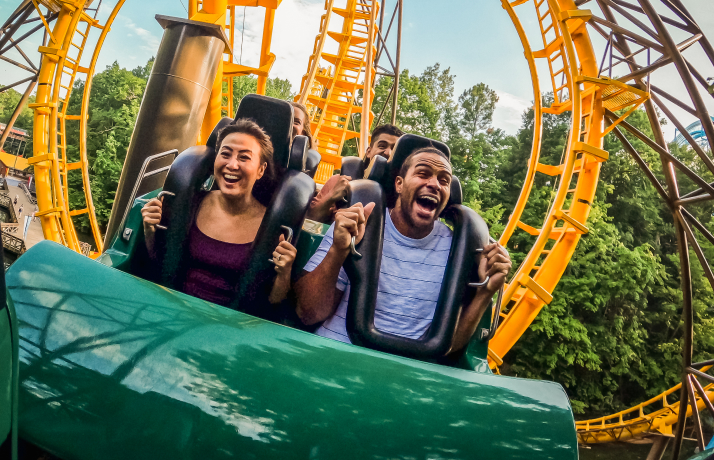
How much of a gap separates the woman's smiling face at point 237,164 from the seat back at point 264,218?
0.09m

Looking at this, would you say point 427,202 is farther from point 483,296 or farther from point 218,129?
point 218,129

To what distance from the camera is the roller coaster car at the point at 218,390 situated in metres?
1.13

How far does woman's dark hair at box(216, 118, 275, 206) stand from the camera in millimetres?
2232

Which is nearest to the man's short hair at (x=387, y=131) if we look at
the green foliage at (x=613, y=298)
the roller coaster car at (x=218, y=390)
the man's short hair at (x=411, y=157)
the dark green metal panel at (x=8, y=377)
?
the man's short hair at (x=411, y=157)

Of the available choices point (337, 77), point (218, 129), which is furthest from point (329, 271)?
point (337, 77)

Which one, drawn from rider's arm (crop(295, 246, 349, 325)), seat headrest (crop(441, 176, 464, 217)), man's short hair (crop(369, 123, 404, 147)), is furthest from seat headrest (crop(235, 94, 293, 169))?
man's short hair (crop(369, 123, 404, 147))

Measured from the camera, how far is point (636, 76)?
444 centimetres

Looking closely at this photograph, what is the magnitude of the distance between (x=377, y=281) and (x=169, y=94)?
10.0 feet

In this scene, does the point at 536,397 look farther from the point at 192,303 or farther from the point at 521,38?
the point at 521,38

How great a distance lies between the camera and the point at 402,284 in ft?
7.26

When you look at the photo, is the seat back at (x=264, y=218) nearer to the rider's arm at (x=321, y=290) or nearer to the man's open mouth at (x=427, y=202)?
the rider's arm at (x=321, y=290)


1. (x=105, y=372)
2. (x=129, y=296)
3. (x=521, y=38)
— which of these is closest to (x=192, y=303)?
(x=129, y=296)

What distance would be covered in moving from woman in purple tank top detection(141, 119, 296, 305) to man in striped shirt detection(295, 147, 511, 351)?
0.21m

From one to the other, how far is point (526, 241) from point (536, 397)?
15.0 metres
